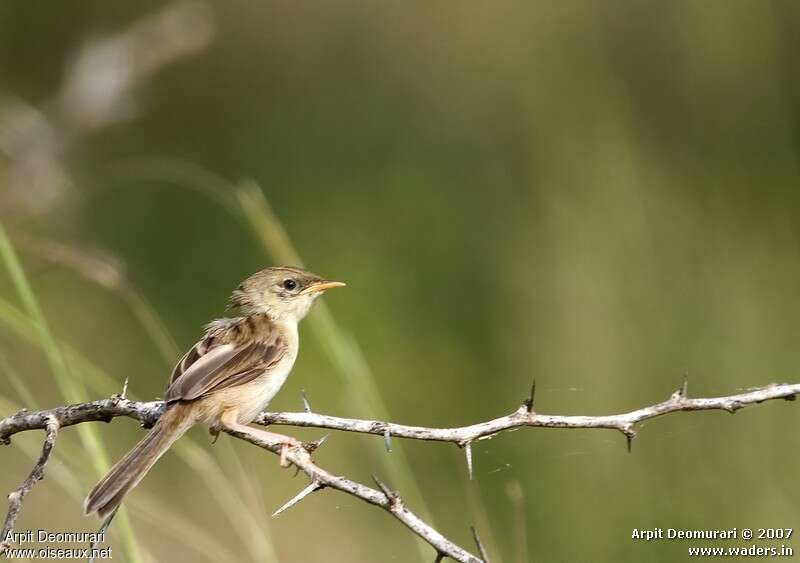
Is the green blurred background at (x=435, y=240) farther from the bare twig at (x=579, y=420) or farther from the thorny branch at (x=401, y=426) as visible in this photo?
the bare twig at (x=579, y=420)

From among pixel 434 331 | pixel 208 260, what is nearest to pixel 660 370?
pixel 434 331

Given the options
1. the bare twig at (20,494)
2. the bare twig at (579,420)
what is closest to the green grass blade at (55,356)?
the bare twig at (20,494)

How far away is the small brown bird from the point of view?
12.8ft

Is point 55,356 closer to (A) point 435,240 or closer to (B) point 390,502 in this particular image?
(B) point 390,502

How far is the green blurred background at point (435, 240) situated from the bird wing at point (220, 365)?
245 mm

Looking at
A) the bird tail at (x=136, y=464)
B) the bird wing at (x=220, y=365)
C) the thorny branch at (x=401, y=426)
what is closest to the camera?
the thorny branch at (x=401, y=426)

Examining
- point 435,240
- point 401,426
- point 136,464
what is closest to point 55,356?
point 136,464

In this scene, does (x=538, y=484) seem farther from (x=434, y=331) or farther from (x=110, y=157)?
(x=110, y=157)

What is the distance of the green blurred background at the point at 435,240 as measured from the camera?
20.6 feet

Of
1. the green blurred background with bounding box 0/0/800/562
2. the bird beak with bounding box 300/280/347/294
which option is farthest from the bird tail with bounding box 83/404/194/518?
the bird beak with bounding box 300/280/347/294

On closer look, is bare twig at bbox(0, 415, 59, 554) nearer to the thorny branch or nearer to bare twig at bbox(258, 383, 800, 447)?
the thorny branch

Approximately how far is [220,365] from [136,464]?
2.37 ft

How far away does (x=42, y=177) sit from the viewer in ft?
21.4

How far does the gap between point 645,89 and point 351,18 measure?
3.00 m
